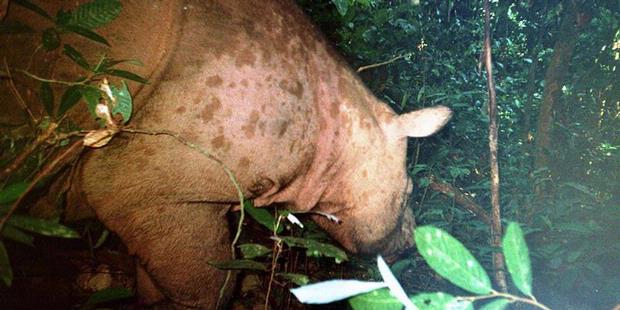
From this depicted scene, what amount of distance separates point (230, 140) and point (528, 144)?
539cm

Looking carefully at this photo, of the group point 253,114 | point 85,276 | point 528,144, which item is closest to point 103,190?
point 253,114

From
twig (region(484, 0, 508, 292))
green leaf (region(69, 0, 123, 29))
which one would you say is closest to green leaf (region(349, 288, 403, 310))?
green leaf (region(69, 0, 123, 29))

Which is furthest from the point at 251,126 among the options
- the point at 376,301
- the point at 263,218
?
the point at 376,301

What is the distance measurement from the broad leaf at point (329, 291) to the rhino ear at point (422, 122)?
6.27 ft

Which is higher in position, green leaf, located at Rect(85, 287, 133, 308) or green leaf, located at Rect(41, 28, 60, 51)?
green leaf, located at Rect(41, 28, 60, 51)

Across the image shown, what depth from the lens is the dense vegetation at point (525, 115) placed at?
407 centimetres

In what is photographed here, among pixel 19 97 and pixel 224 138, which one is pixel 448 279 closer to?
pixel 224 138

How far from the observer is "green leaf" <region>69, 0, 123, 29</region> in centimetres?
137

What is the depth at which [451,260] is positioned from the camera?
2.61ft

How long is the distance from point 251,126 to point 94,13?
0.84 meters

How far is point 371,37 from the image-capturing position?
4859mm

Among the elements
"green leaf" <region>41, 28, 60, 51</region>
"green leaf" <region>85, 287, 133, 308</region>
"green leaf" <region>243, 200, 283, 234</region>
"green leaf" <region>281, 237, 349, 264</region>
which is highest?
"green leaf" <region>41, 28, 60, 51</region>

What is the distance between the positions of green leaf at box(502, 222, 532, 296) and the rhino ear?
5.65ft

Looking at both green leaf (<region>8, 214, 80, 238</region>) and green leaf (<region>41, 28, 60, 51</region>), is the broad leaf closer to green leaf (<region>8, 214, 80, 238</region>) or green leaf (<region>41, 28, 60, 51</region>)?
green leaf (<region>8, 214, 80, 238</region>)
